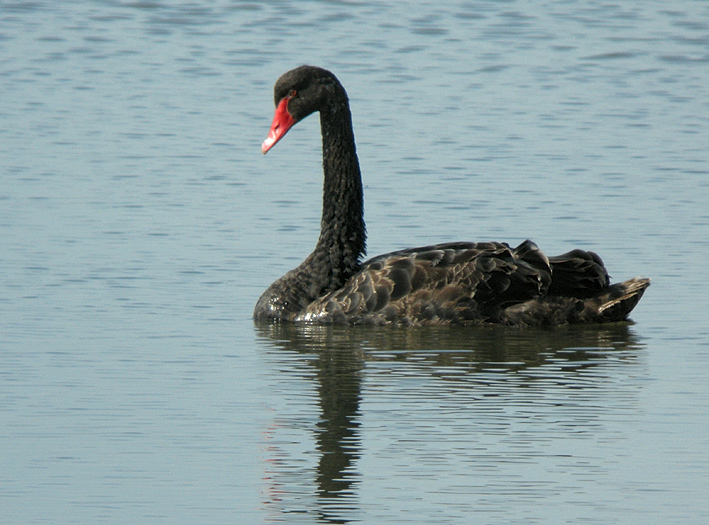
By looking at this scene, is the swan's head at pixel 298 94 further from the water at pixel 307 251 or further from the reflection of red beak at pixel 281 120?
the water at pixel 307 251

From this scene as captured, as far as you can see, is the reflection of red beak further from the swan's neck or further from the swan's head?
the swan's neck

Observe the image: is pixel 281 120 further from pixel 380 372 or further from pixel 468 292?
pixel 380 372

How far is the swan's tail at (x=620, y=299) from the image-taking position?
9672mm

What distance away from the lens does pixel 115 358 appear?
334 inches

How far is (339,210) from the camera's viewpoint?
10750 millimetres

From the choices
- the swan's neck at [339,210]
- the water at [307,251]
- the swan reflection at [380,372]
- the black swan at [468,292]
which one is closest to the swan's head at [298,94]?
the swan's neck at [339,210]

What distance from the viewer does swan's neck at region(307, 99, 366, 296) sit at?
1046cm

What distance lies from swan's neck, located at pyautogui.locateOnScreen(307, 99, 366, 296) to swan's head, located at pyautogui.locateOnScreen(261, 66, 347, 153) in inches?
5.4

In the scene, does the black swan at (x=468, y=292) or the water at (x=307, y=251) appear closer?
the water at (x=307, y=251)

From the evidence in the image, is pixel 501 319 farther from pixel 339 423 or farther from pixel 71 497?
pixel 71 497

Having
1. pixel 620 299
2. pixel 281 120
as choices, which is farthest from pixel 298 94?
pixel 620 299

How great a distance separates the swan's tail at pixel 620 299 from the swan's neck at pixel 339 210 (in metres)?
1.78

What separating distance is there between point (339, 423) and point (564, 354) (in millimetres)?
2164

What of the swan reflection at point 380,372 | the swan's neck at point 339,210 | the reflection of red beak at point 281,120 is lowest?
the swan reflection at point 380,372
